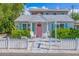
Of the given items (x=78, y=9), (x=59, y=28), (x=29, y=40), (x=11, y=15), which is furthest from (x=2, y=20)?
(x=78, y=9)

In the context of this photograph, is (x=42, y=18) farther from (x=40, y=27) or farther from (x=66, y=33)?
(x=66, y=33)

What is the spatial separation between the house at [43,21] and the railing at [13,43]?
550mm

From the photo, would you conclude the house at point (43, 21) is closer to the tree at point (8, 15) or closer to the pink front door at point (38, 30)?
the pink front door at point (38, 30)

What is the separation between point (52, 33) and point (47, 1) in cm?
85

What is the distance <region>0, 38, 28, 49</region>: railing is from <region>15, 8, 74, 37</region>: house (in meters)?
0.55

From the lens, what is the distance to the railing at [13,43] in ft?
26.5

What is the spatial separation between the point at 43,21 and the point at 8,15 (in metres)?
0.91

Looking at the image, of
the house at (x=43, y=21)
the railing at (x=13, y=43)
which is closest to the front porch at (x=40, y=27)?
the house at (x=43, y=21)

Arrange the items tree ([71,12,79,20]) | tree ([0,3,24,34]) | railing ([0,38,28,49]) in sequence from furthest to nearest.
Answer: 1. railing ([0,38,28,49])
2. tree ([71,12,79,20])
3. tree ([0,3,24,34])

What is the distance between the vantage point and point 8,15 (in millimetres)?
7574

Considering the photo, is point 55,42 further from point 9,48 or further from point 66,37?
point 9,48

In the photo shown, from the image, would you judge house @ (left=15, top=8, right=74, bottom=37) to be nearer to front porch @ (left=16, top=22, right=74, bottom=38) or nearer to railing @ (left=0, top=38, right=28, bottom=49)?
front porch @ (left=16, top=22, right=74, bottom=38)

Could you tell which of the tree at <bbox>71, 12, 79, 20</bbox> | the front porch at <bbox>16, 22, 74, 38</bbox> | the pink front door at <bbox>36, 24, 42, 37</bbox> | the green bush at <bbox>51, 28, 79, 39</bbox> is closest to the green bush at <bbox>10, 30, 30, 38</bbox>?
the front porch at <bbox>16, 22, 74, 38</bbox>

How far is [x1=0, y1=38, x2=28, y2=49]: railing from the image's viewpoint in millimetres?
8066
